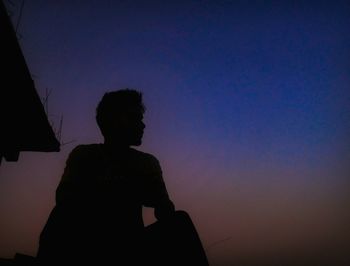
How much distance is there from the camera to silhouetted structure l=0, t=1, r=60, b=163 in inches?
135

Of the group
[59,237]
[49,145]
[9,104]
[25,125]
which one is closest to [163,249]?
[59,237]

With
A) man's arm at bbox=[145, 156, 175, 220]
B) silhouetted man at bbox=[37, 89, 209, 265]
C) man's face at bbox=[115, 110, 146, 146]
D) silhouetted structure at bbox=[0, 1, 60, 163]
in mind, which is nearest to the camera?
silhouetted man at bbox=[37, 89, 209, 265]

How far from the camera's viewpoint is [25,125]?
4.94m

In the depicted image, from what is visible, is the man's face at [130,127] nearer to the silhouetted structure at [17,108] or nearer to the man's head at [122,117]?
the man's head at [122,117]

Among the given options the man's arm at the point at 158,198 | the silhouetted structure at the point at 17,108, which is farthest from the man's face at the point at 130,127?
the silhouetted structure at the point at 17,108

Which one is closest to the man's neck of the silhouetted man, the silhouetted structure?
the silhouetted man

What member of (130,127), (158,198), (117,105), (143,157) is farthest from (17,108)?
(158,198)

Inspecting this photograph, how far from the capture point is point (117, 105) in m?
2.78

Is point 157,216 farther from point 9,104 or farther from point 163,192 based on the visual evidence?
point 9,104

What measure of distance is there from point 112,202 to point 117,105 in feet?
3.37

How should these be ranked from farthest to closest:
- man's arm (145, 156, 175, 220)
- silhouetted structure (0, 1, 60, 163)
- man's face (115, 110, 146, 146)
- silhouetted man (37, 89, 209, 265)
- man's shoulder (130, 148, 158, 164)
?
silhouetted structure (0, 1, 60, 163), man's face (115, 110, 146, 146), man's shoulder (130, 148, 158, 164), man's arm (145, 156, 175, 220), silhouetted man (37, 89, 209, 265)

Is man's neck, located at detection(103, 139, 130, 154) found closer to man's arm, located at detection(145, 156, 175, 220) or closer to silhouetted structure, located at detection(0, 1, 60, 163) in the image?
man's arm, located at detection(145, 156, 175, 220)

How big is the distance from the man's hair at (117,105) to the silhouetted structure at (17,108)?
1.26 meters

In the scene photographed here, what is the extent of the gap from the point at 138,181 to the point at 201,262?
83 cm
